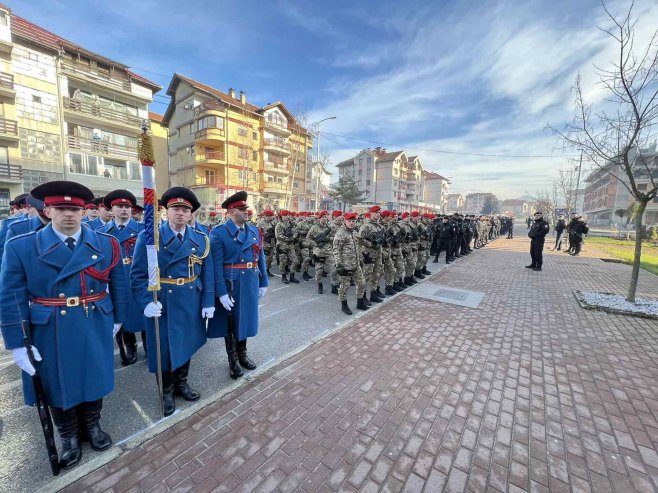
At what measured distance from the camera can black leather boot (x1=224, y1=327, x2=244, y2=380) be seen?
3.73 m

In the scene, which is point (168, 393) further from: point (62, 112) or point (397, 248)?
point (62, 112)

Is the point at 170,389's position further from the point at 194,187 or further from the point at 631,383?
the point at 194,187

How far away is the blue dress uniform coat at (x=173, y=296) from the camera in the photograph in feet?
10.0

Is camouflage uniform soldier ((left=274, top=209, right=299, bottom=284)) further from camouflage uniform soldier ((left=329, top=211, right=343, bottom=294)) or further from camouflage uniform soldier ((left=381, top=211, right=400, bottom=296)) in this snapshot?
camouflage uniform soldier ((left=381, top=211, right=400, bottom=296))

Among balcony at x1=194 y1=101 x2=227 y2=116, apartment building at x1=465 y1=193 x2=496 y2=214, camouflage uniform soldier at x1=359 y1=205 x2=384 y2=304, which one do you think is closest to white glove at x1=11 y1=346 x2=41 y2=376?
camouflage uniform soldier at x1=359 y1=205 x2=384 y2=304

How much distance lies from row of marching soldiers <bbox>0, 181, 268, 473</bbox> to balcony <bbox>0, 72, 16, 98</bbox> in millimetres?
23987

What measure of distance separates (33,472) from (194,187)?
3475cm

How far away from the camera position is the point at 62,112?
2106 centimetres

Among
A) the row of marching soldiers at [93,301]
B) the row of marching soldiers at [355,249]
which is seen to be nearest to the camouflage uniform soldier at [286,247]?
the row of marching soldiers at [355,249]

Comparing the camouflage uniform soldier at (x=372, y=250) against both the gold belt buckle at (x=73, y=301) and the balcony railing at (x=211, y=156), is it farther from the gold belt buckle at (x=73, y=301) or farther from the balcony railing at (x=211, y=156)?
the balcony railing at (x=211, y=156)

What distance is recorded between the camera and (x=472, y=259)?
14383mm

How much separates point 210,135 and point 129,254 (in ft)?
100

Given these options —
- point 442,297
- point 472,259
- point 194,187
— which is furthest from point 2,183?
point 472,259

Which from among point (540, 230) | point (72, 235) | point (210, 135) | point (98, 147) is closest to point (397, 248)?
point (72, 235)
